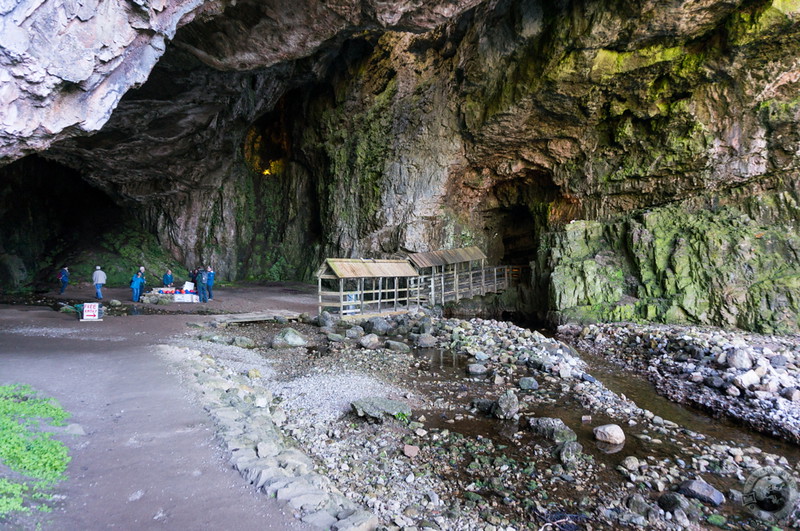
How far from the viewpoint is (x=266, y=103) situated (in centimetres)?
2641

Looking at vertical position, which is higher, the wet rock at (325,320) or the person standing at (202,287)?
the person standing at (202,287)

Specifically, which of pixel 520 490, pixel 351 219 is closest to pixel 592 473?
pixel 520 490

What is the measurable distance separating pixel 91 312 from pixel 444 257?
15334mm

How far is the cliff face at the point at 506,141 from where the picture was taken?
1543 centimetres

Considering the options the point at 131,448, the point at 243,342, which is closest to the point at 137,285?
the point at 243,342

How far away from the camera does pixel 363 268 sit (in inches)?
679

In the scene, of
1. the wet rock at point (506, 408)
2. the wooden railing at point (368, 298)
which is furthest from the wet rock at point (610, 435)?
the wooden railing at point (368, 298)

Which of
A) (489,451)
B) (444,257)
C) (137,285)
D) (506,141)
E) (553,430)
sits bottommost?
(489,451)

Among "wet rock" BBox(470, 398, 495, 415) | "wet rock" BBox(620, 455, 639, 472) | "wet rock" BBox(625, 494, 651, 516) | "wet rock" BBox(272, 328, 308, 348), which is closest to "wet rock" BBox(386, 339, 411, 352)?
"wet rock" BBox(272, 328, 308, 348)

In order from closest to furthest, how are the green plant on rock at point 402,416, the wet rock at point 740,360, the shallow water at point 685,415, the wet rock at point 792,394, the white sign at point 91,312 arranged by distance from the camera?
the green plant on rock at point 402,416 < the shallow water at point 685,415 < the wet rock at point 792,394 < the wet rock at point 740,360 < the white sign at point 91,312

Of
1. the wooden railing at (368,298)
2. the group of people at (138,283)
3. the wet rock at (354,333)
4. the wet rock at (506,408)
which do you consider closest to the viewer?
the wet rock at (506,408)

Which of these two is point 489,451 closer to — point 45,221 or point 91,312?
point 91,312

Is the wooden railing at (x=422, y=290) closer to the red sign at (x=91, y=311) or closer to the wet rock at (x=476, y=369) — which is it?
the wet rock at (x=476, y=369)

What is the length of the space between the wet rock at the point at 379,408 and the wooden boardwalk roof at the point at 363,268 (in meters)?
8.23
